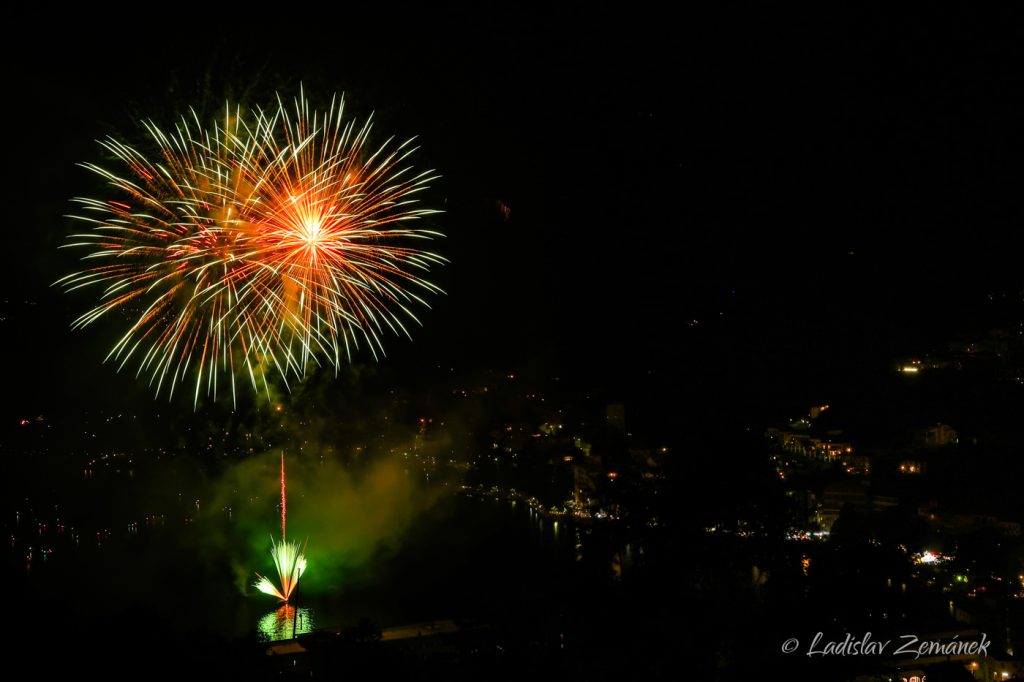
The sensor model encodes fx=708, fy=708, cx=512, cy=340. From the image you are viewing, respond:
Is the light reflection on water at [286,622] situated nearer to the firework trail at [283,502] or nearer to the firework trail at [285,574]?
the firework trail at [285,574]

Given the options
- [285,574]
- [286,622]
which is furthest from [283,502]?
[286,622]

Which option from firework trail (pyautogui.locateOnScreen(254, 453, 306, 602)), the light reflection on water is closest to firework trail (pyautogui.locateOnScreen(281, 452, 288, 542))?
firework trail (pyautogui.locateOnScreen(254, 453, 306, 602))

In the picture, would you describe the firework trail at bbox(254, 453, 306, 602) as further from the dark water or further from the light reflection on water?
the light reflection on water

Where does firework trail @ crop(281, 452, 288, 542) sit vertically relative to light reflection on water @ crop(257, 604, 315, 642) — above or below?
above

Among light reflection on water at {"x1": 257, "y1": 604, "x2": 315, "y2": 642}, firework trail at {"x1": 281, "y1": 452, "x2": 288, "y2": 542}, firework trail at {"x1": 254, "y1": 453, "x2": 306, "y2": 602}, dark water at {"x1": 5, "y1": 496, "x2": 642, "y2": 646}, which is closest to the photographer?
light reflection on water at {"x1": 257, "y1": 604, "x2": 315, "y2": 642}

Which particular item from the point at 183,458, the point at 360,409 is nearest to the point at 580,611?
the point at 360,409

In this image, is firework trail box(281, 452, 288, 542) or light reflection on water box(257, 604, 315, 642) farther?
firework trail box(281, 452, 288, 542)

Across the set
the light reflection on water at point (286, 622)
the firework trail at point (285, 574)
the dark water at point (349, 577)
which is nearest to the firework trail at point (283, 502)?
the firework trail at point (285, 574)

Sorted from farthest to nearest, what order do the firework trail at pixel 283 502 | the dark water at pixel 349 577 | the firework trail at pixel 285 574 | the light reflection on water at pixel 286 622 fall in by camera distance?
the firework trail at pixel 283 502
the firework trail at pixel 285 574
the dark water at pixel 349 577
the light reflection on water at pixel 286 622
